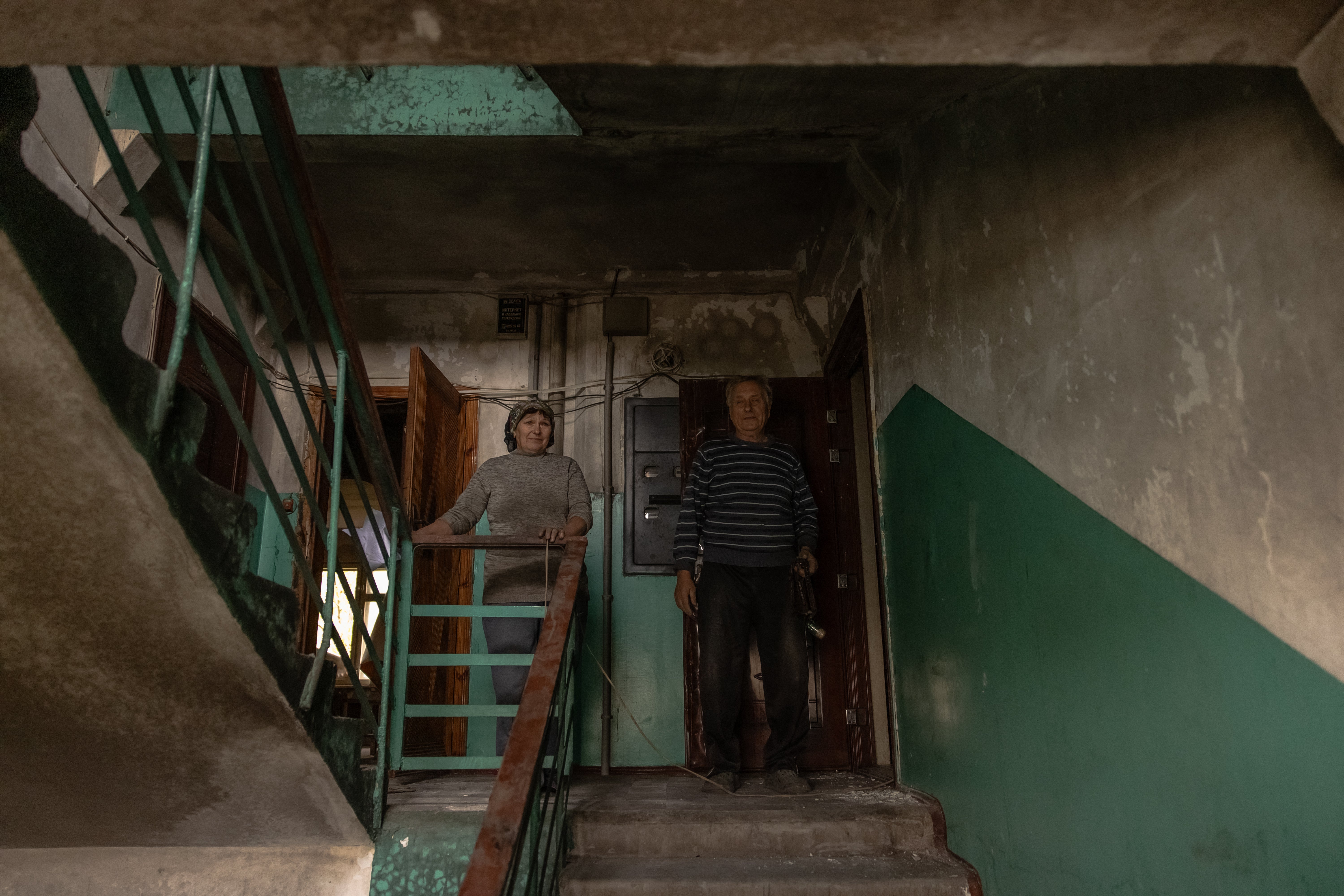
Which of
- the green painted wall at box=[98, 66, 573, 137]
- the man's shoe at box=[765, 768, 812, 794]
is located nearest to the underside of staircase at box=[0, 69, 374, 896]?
the man's shoe at box=[765, 768, 812, 794]

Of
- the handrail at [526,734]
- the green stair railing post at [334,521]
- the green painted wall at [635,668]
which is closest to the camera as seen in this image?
the handrail at [526,734]

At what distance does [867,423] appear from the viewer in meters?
4.08

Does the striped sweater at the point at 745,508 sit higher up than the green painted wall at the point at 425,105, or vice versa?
the green painted wall at the point at 425,105

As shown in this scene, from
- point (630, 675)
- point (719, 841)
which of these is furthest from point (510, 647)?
point (630, 675)

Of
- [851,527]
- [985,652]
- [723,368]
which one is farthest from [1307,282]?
[723,368]

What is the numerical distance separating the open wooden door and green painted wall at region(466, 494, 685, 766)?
0.39 ft

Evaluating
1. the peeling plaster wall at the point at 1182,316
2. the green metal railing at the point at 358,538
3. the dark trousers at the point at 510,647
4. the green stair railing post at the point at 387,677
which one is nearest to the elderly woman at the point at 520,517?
the dark trousers at the point at 510,647

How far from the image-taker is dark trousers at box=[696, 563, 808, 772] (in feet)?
9.94

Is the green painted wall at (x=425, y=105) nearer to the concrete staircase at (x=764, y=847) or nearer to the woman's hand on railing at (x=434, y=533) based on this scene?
the woman's hand on railing at (x=434, y=533)

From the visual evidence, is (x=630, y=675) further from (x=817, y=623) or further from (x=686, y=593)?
(x=686, y=593)

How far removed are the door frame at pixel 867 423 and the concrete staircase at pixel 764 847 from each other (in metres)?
0.45

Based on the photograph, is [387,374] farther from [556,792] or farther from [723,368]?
[556,792]

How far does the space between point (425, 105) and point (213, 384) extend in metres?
1.55

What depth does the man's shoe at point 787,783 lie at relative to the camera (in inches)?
114
